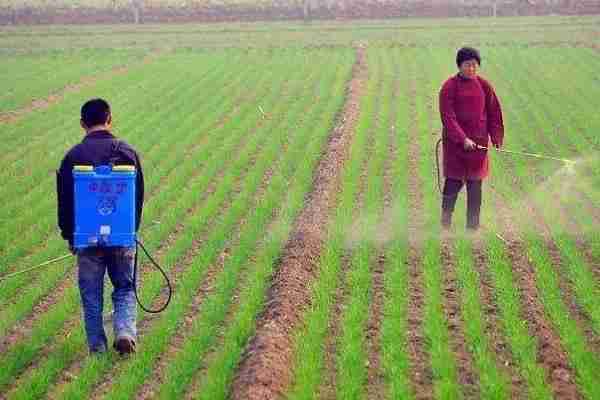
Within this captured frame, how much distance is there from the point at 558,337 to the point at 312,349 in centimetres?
184

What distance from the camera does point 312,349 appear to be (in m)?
6.41

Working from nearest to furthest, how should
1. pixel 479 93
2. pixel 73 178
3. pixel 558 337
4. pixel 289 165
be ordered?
pixel 73 178
pixel 558 337
pixel 479 93
pixel 289 165

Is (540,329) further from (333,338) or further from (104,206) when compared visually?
(104,206)

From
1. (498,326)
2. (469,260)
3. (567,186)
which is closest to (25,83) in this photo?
(567,186)

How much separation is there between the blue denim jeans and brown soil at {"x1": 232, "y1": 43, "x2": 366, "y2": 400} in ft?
3.05

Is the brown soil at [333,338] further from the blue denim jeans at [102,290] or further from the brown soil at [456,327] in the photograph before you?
the blue denim jeans at [102,290]

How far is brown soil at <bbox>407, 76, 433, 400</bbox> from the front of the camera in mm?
5953

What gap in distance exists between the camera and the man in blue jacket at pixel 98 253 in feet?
20.4

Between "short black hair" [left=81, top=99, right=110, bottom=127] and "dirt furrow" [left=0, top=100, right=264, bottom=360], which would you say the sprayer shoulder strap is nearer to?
"short black hair" [left=81, top=99, right=110, bottom=127]

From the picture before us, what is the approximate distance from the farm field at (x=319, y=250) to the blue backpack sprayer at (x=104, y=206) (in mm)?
883

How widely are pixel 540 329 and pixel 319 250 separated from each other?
2.81m

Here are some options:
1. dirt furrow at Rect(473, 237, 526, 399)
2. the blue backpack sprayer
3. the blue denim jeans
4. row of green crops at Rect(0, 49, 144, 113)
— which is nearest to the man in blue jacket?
the blue denim jeans

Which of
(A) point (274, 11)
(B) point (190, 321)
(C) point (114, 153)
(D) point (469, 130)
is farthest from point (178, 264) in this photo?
(A) point (274, 11)

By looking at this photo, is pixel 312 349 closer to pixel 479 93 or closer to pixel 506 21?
pixel 479 93
